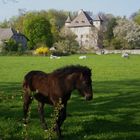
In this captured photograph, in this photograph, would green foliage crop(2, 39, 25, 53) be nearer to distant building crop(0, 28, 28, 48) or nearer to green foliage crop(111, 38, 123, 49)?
distant building crop(0, 28, 28, 48)

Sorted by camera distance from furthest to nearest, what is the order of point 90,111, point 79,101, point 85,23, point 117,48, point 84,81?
point 85,23 → point 117,48 → point 79,101 → point 90,111 → point 84,81

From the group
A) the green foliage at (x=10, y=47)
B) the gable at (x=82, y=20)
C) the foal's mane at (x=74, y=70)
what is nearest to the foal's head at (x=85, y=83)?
the foal's mane at (x=74, y=70)

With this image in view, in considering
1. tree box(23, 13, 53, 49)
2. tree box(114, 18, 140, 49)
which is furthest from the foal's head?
tree box(114, 18, 140, 49)

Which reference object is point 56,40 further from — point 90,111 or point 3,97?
point 3,97

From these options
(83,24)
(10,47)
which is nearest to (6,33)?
(10,47)

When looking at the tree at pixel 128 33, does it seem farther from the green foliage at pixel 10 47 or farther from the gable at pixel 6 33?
the green foliage at pixel 10 47

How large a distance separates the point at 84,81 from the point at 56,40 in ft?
408

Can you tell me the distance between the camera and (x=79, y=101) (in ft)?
59.6

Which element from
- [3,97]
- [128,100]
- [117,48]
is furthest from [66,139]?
[117,48]

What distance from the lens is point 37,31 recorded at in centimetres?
13038

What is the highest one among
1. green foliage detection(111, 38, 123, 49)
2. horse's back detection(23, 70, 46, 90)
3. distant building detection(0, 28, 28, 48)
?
horse's back detection(23, 70, 46, 90)

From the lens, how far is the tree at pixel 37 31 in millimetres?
127875

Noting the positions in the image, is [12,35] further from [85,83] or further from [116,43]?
[85,83]

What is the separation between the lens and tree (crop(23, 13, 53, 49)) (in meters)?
128
